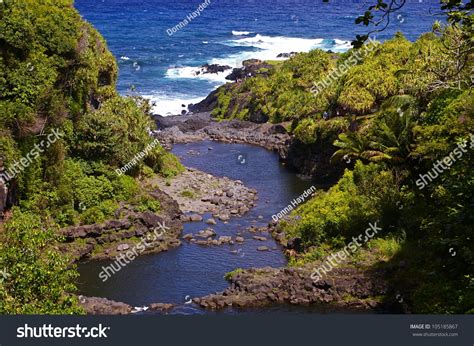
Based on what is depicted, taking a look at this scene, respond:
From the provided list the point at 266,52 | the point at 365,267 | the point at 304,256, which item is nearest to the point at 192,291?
the point at 304,256

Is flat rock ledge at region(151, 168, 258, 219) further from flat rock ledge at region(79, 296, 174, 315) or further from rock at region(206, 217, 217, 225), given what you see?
flat rock ledge at region(79, 296, 174, 315)

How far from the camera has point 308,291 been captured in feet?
115

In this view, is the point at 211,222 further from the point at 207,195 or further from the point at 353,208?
the point at 353,208

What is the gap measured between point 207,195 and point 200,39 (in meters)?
99.7

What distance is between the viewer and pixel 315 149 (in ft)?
210

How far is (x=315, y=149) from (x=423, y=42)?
16.2m

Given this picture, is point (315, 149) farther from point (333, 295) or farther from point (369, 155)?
point (333, 295)

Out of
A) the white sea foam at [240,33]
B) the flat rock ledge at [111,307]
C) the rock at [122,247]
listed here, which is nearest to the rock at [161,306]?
the flat rock ledge at [111,307]

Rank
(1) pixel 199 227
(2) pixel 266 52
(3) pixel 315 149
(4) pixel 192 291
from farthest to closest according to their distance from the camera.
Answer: (2) pixel 266 52 → (3) pixel 315 149 → (1) pixel 199 227 → (4) pixel 192 291

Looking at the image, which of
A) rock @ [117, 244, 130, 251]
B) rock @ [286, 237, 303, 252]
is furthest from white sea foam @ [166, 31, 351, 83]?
rock @ [117, 244, 130, 251]

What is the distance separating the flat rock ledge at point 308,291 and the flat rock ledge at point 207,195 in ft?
51.4

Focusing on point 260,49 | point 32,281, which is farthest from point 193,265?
point 260,49

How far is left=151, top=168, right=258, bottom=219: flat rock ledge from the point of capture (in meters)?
53.3

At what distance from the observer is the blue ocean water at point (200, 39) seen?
110750 mm
